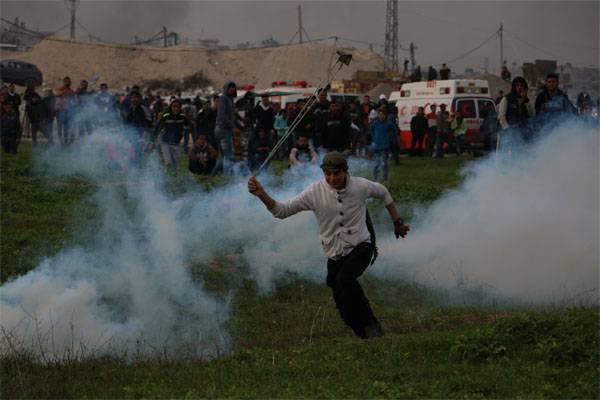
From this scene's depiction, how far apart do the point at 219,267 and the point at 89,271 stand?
5.85 ft

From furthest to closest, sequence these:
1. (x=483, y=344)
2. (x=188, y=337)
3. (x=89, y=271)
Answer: (x=89, y=271)
(x=188, y=337)
(x=483, y=344)

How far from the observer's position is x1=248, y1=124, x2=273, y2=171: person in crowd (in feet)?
67.6

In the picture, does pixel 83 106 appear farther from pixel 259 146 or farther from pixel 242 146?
pixel 242 146

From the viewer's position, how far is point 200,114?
2158cm

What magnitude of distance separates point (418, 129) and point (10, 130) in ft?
42.1

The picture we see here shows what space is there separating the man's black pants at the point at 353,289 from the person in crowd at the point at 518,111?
7.09 m

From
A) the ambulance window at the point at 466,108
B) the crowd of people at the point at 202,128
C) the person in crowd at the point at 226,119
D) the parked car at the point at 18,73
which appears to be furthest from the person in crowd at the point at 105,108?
the parked car at the point at 18,73

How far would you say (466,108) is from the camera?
33.9m

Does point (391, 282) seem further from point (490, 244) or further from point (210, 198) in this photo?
point (210, 198)

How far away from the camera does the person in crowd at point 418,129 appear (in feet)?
107

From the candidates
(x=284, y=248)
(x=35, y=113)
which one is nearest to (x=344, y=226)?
(x=284, y=248)

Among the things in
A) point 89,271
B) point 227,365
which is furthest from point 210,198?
point 227,365

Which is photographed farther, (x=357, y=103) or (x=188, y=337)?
(x=357, y=103)

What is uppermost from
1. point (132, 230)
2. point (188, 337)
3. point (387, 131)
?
point (387, 131)
